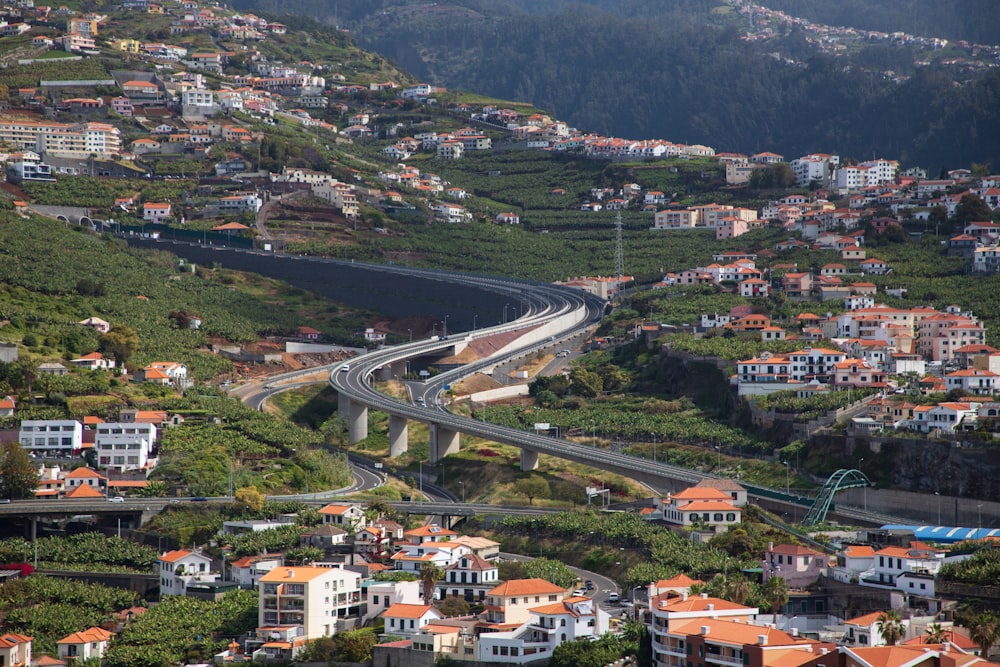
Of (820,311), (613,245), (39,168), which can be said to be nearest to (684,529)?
(820,311)

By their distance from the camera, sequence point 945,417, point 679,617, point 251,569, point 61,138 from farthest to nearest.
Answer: point 61,138 → point 945,417 → point 251,569 → point 679,617

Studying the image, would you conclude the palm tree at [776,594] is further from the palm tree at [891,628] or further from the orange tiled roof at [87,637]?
the orange tiled roof at [87,637]

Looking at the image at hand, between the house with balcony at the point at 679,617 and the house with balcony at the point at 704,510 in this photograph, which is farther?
the house with balcony at the point at 704,510

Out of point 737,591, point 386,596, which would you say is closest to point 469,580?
point 386,596

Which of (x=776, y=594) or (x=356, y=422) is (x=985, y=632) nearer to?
(x=776, y=594)

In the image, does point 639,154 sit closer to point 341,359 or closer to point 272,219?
point 272,219

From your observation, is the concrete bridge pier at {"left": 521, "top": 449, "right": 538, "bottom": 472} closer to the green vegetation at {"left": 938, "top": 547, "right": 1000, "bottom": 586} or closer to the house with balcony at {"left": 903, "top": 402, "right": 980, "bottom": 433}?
the house with balcony at {"left": 903, "top": 402, "right": 980, "bottom": 433}

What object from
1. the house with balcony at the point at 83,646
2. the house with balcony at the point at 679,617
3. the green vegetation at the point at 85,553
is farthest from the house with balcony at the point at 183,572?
the house with balcony at the point at 679,617
